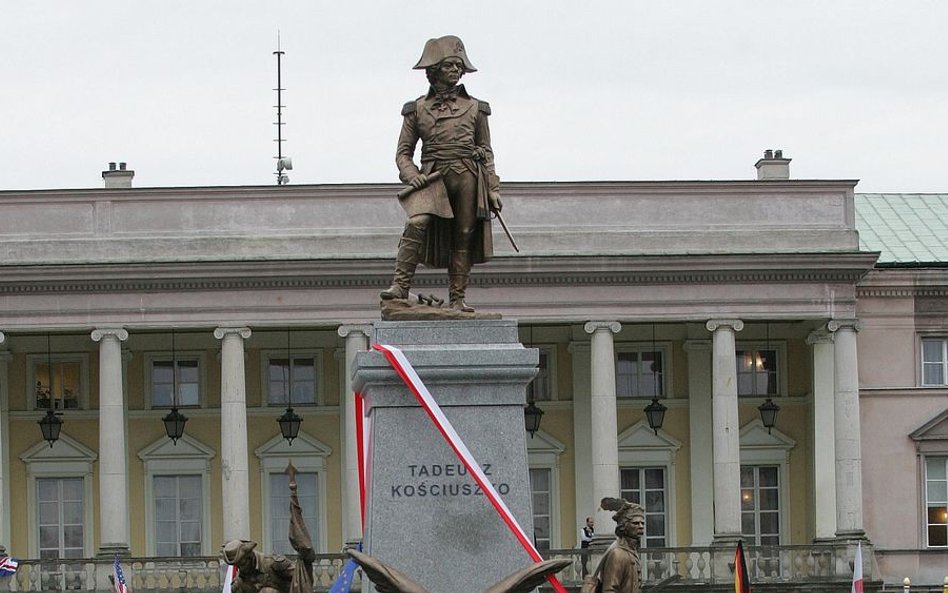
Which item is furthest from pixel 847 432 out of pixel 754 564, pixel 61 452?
pixel 61 452

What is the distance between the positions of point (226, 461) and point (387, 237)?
598 cm

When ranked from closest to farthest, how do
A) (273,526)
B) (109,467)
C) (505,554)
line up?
(505,554) → (109,467) → (273,526)

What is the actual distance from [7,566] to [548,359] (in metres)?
14.3

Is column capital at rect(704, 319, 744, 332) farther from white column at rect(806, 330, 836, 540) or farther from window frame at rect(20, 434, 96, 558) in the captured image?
window frame at rect(20, 434, 96, 558)

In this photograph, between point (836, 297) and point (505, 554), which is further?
point (836, 297)

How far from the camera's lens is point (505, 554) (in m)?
17.5

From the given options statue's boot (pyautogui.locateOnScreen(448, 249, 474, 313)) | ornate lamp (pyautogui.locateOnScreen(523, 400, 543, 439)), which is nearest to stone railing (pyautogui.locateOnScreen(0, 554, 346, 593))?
ornate lamp (pyautogui.locateOnScreen(523, 400, 543, 439))

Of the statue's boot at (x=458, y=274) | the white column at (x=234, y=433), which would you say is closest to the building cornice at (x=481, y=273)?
the white column at (x=234, y=433)

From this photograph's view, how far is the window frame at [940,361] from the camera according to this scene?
59.4 meters

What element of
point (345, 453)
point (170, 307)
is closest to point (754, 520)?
point (345, 453)

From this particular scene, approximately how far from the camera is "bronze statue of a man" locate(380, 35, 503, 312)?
18031 millimetres

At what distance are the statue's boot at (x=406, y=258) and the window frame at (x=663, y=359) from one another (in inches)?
1698

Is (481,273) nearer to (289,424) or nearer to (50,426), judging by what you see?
(289,424)

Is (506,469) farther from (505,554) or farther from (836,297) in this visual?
(836,297)
